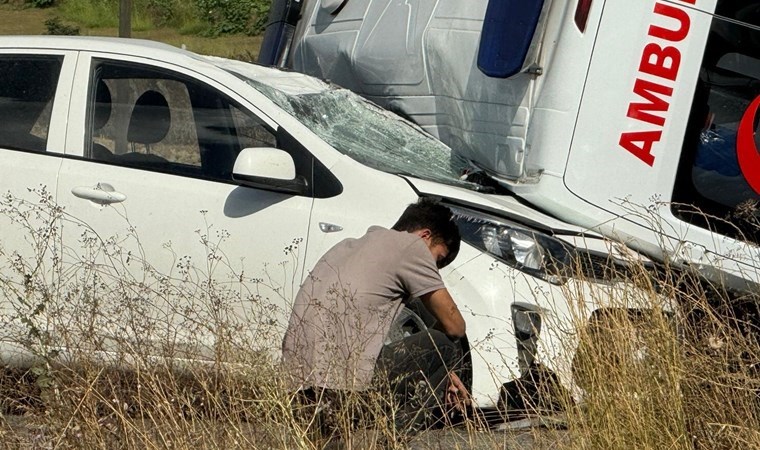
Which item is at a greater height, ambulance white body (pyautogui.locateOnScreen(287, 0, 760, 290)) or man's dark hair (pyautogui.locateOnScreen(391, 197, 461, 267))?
ambulance white body (pyautogui.locateOnScreen(287, 0, 760, 290))

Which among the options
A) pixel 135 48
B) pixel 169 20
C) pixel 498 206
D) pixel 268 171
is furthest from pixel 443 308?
pixel 169 20

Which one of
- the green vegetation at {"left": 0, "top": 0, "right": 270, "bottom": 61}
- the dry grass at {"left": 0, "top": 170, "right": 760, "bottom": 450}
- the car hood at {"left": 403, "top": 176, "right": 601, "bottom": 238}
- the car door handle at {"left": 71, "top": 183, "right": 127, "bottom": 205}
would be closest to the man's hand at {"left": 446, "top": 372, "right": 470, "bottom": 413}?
the dry grass at {"left": 0, "top": 170, "right": 760, "bottom": 450}

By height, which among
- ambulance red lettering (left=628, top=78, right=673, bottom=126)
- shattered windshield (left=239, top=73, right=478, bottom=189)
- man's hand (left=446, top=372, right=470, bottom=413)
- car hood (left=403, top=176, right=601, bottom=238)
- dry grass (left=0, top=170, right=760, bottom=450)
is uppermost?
ambulance red lettering (left=628, top=78, right=673, bottom=126)

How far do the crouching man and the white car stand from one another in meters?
0.34

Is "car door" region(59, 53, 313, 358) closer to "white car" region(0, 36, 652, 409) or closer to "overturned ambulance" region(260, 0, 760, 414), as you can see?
"white car" region(0, 36, 652, 409)

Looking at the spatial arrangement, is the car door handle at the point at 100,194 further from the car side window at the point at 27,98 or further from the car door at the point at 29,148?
the car side window at the point at 27,98

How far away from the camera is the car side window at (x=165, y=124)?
5.28 meters

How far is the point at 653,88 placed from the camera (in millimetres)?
5180

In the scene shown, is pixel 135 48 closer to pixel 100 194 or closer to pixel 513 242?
pixel 100 194

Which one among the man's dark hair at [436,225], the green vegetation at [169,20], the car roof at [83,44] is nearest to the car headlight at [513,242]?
the man's dark hair at [436,225]

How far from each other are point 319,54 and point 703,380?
→ 13.1ft

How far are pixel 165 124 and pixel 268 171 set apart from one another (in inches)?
28.8

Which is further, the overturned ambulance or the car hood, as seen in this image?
the overturned ambulance

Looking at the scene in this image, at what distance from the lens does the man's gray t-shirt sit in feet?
12.7
